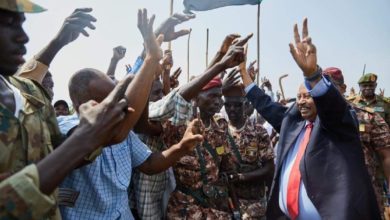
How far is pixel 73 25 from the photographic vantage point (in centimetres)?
231

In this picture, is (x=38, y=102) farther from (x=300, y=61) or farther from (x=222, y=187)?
(x=222, y=187)

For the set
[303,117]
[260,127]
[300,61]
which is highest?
[300,61]

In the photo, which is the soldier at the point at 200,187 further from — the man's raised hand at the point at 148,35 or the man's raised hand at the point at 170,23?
the man's raised hand at the point at 148,35

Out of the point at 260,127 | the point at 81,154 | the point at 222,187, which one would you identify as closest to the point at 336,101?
the point at 222,187

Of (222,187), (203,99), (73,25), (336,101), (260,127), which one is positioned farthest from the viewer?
(260,127)

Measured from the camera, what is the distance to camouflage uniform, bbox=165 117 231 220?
3.39 m

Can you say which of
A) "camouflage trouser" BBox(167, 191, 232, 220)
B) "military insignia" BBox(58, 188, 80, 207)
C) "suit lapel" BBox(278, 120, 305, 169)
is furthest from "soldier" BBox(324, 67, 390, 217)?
"military insignia" BBox(58, 188, 80, 207)

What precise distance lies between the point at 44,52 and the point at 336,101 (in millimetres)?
2044

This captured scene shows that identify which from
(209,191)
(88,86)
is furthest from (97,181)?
(209,191)

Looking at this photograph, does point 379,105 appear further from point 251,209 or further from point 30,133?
point 30,133

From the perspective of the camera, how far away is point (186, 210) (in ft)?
11.1

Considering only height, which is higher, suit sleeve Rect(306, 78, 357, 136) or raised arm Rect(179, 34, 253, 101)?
raised arm Rect(179, 34, 253, 101)

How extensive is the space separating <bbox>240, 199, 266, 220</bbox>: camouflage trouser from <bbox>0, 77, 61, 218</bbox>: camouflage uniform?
112 inches

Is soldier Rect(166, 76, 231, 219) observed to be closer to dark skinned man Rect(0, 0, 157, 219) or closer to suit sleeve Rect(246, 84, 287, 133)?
suit sleeve Rect(246, 84, 287, 133)
